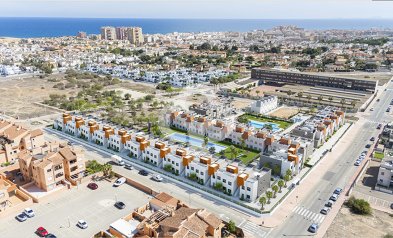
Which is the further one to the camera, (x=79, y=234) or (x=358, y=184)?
(x=358, y=184)

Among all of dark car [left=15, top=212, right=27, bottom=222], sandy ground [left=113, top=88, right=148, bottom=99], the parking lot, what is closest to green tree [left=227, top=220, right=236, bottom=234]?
the parking lot

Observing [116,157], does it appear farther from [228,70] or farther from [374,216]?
[228,70]

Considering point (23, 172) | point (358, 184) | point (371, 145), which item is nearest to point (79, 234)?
point (23, 172)

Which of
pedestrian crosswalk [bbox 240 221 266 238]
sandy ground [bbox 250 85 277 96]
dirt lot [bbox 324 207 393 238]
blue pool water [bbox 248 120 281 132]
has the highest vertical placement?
sandy ground [bbox 250 85 277 96]

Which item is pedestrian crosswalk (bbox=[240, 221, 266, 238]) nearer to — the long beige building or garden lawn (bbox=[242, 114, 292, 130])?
the long beige building

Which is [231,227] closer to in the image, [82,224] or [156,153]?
[82,224]
